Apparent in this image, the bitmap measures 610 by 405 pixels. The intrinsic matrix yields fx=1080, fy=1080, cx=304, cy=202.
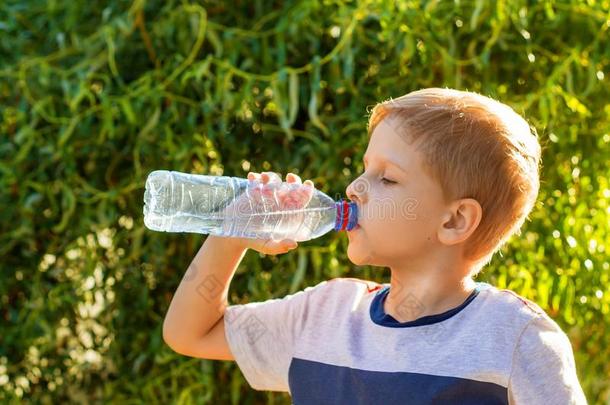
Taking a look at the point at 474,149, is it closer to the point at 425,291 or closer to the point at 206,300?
the point at 425,291

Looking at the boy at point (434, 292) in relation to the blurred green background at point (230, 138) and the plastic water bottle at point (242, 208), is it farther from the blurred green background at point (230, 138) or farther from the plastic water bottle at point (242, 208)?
the blurred green background at point (230, 138)

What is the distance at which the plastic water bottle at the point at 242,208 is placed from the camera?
1585 mm

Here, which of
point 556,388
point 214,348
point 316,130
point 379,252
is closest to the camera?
point 556,388

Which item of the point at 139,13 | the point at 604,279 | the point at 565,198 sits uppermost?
the point at 139,13

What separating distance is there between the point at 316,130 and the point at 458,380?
37.5 inches

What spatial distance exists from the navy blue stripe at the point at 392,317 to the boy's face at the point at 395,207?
0.08m

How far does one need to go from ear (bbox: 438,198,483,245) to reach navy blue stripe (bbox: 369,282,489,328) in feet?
0.27

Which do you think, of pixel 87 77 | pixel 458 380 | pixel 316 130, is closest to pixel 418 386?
pixel 458 380

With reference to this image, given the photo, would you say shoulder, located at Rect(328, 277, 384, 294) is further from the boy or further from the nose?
the nose

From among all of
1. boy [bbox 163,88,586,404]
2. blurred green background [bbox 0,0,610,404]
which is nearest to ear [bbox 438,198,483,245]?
boy [bbox 163,88,586,404]

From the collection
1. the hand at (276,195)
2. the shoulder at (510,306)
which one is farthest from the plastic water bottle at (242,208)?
the shoulder at (510,306)

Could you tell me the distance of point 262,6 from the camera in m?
2.36

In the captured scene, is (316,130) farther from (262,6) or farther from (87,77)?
(87,77)

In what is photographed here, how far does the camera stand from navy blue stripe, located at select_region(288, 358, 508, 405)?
4.56ft
